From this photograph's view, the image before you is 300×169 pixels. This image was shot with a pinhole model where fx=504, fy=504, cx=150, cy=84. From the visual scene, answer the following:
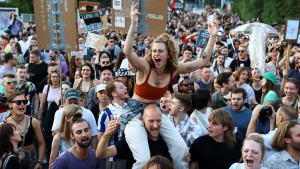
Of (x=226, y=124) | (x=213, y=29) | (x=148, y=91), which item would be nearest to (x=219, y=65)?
(x=213, y=29)

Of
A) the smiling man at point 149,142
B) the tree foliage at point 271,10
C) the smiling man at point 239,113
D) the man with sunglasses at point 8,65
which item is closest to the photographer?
the smiling man at point 149,142

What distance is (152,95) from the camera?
16.8 feet

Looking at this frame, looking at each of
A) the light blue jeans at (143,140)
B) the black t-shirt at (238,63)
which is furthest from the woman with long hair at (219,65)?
the light blue jeans at (143,140)

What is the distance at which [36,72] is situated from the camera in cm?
1105

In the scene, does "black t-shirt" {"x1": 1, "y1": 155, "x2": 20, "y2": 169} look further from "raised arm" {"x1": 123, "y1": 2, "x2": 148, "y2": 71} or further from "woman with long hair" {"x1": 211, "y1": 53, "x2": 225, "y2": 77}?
"woman with long hair" {"x1": 211, "y1": 53, "x2": 225, "y2": 77}

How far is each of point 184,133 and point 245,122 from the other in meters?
1.21

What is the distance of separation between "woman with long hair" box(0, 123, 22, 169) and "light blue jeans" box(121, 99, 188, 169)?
1.13 meters

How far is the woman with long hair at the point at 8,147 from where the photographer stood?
4906mm

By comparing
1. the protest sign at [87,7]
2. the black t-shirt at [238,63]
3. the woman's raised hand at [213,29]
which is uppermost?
the protest sign at [87,7]

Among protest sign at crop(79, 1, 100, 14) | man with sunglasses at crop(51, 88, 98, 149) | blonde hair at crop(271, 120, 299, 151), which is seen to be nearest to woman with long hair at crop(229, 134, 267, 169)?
blonde hair at crop(271, 120, 299, 151)

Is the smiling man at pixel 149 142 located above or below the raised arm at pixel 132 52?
below

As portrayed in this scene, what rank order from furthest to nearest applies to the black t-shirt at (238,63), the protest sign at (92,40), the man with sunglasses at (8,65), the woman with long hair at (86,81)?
the protest sign at (92,40)
the black t-shirt at (238,63)
the man with sunglasses at (8,65)
the woman with long hair at (86,81)

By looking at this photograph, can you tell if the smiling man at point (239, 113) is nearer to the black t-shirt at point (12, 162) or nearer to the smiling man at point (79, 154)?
the smiling man at point (79, 154)

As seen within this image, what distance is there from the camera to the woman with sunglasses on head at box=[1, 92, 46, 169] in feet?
21.5
